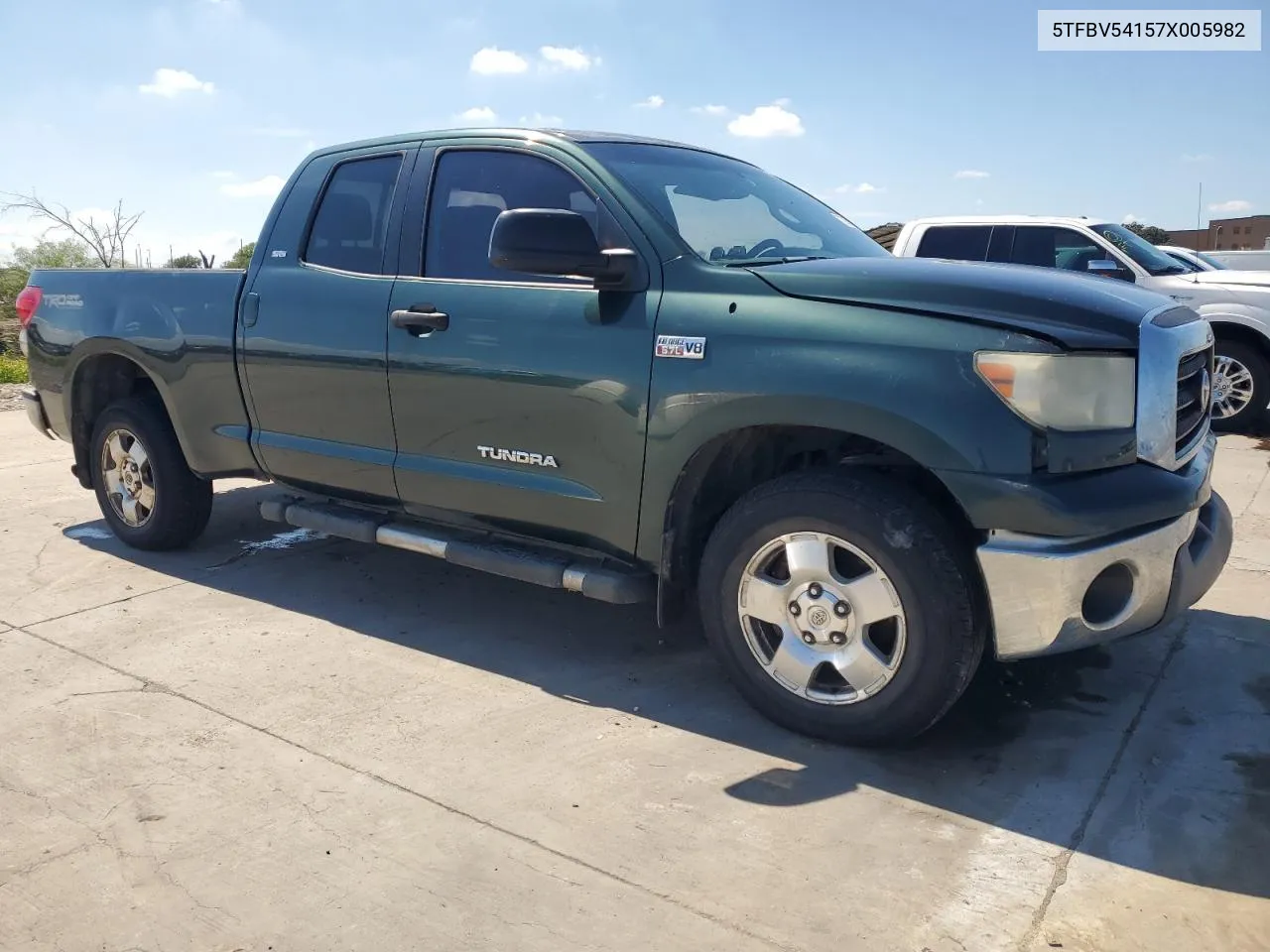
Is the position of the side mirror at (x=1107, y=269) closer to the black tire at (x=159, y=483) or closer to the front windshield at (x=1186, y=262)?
the front windshield at (x=1186, y=262)

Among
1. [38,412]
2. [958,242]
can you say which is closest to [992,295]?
[38,412]

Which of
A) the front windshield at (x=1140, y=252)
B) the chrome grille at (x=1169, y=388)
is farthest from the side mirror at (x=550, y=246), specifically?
the front windshield at (x=1140, y=252)

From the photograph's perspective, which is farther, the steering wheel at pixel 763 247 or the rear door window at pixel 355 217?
the rear door window at pixel 355 217

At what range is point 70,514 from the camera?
6492 millimetres

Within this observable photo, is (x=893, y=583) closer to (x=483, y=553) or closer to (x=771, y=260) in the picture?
(x=771, y=260)

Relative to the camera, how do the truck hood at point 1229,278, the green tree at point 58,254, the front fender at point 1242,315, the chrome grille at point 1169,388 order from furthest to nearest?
the green tree at point 58,254
the truck hood at point 1229,278
the front fender at point 1242,315
the chrome grille at point 1169,388

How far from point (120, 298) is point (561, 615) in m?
2.70

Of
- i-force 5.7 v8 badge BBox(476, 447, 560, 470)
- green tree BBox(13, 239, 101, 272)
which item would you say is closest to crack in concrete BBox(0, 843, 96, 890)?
i-force 5.7 v8 badge BBox(476, 447, 560, 470)

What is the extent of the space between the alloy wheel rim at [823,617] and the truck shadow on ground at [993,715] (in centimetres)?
23

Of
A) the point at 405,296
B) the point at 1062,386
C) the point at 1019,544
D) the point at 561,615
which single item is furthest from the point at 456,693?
the point at 1062,386

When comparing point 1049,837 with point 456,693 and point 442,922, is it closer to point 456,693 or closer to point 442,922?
point 442,922

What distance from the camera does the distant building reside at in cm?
4169

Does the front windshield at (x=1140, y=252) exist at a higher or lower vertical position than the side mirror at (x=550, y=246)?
higher

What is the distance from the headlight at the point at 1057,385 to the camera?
9.40 feet
